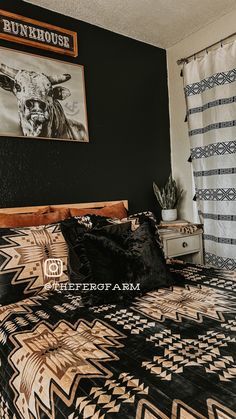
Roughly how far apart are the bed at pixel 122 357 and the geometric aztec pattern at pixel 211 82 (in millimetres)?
1832

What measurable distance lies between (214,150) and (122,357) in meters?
2.12

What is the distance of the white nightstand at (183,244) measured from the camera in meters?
2.51

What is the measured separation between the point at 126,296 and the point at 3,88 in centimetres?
172

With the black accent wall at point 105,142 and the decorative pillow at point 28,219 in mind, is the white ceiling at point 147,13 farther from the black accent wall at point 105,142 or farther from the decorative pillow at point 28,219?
the decorative pillow at point 28,219

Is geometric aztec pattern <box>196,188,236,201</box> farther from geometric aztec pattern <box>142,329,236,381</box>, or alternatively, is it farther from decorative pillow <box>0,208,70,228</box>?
geometric aztec pattern <box>142,329,236,381</box>

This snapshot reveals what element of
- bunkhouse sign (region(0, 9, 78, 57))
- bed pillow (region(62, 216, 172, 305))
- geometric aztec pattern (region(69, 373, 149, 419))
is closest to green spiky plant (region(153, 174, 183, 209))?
bed pillow (region(62, 216, 172, 305))

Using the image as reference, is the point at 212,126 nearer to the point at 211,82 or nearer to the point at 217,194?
the point at 211,82

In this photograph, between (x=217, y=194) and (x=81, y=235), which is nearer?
(x=81, y=235)

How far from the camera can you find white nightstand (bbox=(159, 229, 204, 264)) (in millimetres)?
2510

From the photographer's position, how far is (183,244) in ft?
8.55

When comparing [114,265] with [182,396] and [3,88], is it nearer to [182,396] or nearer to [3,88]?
[182,396]

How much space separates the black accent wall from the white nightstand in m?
0.54

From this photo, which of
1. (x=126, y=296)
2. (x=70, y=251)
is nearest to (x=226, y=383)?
(x=126, y=296)

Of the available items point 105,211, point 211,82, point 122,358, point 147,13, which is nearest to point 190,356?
point 122,358
